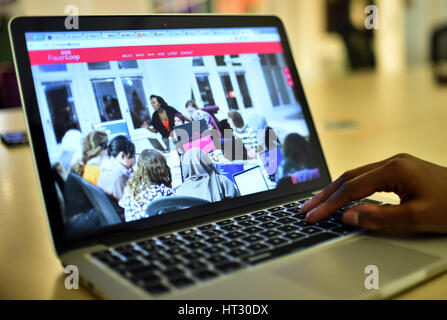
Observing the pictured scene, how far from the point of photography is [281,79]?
713 mm

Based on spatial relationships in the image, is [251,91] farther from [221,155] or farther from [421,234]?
[421,234]

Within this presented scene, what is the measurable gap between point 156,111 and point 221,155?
113 millimetres

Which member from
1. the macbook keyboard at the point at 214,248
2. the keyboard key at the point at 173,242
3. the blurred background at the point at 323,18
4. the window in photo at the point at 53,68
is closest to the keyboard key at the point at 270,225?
the macbook keyboard at the point at 214,248

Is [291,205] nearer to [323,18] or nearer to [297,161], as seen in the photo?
[297,161]

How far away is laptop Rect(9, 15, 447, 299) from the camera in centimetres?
40

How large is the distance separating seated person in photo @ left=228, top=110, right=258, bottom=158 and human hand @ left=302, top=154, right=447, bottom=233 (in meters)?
0.13

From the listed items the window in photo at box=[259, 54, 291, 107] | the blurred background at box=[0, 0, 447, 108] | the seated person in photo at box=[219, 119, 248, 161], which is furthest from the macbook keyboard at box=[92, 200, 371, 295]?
the blurred background at box=[0, 0, 447, 108]

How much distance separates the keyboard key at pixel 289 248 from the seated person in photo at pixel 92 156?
21 cm

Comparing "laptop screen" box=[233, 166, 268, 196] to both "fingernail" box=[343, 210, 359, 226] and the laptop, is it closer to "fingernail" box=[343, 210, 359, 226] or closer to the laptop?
the laptop

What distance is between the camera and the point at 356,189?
1.73ft

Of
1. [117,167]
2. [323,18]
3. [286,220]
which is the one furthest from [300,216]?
[323,18]
